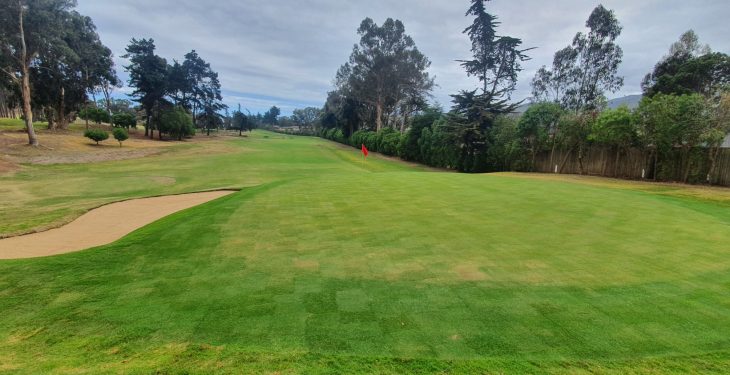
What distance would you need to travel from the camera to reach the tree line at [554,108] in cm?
1633

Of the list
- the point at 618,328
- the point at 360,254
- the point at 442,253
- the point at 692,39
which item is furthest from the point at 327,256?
the point at 692,39

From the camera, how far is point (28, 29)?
89.2 ft

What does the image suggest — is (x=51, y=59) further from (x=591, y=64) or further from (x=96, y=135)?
(x=591, y=64)

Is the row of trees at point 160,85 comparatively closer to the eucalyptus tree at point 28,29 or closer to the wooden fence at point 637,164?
the eucalyptus tree at point 28,29

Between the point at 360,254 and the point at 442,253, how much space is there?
121 cm

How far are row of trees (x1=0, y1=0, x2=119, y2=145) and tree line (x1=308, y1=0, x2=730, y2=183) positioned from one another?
30.3 metres

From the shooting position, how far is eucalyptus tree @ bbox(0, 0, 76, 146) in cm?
2578

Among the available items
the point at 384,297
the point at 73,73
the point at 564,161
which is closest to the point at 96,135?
the point at 73,73

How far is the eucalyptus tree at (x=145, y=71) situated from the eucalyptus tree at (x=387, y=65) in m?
25.5

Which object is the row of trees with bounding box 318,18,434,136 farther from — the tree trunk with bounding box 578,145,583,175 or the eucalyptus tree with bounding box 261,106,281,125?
the eucalyptus tree with bounding box 261,106,281,125

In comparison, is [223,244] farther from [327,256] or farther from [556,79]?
[556,79]

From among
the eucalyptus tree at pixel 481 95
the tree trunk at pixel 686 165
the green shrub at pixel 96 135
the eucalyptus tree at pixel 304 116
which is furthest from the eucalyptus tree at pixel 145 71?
the eucalyptus tree at pixel 304 116

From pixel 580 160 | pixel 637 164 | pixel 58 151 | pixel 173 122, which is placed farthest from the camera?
pixel 173 122

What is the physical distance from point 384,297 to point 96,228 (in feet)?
25.6
